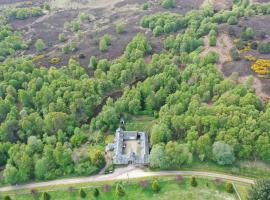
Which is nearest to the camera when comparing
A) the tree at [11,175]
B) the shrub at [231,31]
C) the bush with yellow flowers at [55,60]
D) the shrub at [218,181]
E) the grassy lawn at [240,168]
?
the shrub at [218,181]

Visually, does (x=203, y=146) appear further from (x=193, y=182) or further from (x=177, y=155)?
(x=193, y=182)

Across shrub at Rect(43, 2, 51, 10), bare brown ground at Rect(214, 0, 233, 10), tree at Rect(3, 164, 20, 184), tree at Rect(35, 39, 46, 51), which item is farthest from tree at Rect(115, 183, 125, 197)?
shrub at Rect(43, 2, 51, 10)

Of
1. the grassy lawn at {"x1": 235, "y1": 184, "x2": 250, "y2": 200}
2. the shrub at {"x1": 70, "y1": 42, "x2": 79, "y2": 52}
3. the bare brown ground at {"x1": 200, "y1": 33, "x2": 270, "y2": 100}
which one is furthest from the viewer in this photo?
the shrub at {"x1": 70, "y1": 42, "x2": 79, "y2": 52}

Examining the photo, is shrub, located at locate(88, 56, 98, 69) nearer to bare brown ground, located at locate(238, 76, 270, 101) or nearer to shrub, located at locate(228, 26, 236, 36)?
bare brown ground, located at locate(238, 76, 270, 101)

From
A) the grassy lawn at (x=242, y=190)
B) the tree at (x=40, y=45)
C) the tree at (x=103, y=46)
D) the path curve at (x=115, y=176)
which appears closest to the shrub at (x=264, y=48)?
the path curve at (x=115, y=176)

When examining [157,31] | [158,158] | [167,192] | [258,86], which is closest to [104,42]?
[157,31]

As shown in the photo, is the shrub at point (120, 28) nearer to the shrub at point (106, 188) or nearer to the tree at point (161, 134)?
the tree at point (161, 134)
